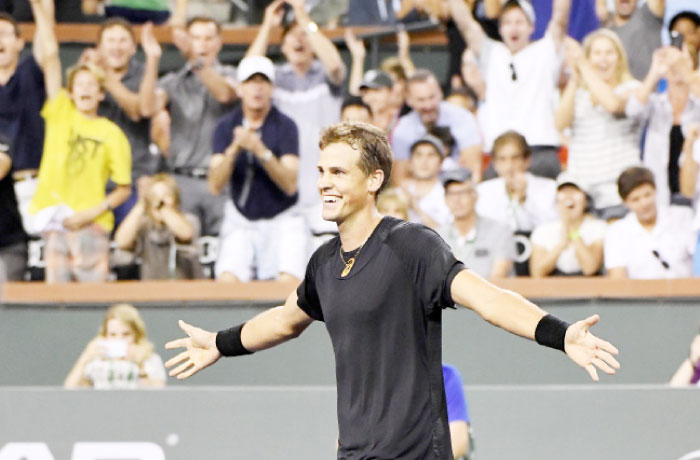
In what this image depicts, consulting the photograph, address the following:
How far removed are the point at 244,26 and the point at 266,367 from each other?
3.76 m

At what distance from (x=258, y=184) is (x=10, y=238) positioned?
1.76 m

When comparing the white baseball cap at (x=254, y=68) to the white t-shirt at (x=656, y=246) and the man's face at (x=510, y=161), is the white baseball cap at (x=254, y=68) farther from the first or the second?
the white t-shirt at (x=656, y=246)

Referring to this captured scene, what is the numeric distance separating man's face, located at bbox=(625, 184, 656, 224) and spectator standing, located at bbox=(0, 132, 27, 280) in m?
4.13

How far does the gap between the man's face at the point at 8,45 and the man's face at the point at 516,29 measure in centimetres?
355

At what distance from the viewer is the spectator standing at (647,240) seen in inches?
301

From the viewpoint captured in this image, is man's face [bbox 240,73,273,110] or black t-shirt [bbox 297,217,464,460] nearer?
black t-shirt [bbox 297,217,464,460]

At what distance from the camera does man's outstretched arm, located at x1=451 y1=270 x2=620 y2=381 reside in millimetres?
3334

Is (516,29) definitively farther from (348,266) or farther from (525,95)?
(348,266)

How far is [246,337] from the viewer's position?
4.24m

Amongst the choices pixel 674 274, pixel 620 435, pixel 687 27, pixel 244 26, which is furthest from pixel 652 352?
pixel 244 26

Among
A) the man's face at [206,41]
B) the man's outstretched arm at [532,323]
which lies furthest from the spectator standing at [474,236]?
the man's outstretched arm at [532,323]

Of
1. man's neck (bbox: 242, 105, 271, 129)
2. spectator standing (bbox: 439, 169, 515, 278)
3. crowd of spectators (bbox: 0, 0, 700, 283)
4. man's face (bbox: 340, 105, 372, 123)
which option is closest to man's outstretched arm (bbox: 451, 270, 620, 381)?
crowd of spectators (bbox: 0, 0, 700, 283)

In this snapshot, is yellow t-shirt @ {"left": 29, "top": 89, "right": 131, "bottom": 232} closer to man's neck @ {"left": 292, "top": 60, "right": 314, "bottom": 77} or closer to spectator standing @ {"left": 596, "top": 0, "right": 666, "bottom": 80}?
man's neck @ {"left": 292, "top": 60, "right": 314, "bottom": 77}

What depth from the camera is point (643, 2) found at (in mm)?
8648
